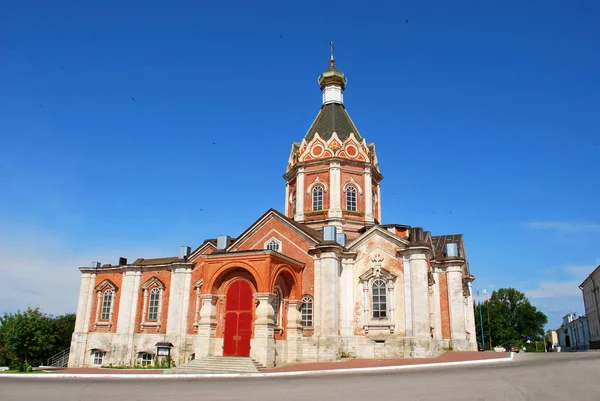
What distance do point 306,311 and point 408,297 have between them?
5260 mm

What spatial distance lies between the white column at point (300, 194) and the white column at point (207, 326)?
28.3 ft

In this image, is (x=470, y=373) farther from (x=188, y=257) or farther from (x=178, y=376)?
(x=188, y=257)

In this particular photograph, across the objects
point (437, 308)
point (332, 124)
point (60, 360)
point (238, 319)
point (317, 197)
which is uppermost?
point (332, 124)

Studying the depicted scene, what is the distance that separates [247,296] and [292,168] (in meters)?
11.0

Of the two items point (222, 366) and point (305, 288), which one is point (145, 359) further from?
point (305, 288)

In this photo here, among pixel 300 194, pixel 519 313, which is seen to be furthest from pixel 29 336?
pixel 519 313

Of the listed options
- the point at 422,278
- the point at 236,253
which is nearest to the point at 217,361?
the point at 236,253

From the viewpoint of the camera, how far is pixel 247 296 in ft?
75.9

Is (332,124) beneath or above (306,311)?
above

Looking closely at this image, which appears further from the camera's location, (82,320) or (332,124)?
(332,124)

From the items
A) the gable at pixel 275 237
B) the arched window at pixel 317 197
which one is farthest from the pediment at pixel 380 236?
the arched window at pixel 317 197

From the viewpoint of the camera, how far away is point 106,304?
101ft

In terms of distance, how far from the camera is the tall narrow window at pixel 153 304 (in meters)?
29.2

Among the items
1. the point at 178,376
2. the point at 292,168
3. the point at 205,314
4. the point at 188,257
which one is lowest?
the point at 178,376
